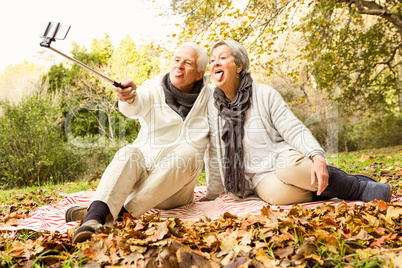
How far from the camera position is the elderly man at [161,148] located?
7.80ft

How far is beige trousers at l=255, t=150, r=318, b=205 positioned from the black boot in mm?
146

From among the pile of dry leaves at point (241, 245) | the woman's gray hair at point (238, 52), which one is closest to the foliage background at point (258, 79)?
the woman's gray hair at point (238, 52)

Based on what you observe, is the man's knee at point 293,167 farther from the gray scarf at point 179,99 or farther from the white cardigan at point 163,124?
the gray scarf at point 179,99

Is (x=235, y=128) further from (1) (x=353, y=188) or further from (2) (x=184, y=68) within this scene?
(1) (x=353, y=188)

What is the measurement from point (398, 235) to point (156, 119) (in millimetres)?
1975

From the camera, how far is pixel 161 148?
9.34 ft

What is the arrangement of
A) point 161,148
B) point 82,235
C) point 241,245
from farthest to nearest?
1. point 161,148
2. point 82,235
3. point 241,245

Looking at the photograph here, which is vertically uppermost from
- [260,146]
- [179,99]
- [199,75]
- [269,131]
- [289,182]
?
[199,75]

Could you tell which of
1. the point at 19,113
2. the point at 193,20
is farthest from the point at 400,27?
the point at 19,113

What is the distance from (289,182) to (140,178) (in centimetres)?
117

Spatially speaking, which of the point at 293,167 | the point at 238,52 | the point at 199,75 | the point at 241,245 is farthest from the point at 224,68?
the point at 241,245

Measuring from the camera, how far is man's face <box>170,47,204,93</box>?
3004 mm

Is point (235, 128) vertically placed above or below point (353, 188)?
above

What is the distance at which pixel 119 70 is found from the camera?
53.0ft
